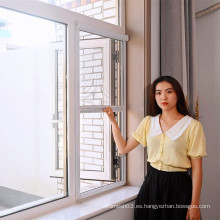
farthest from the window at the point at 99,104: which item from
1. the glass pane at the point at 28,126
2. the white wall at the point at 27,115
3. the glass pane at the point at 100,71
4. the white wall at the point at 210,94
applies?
the white wall at the point at 210,94

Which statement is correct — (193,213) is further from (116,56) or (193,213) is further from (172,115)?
(116,56)

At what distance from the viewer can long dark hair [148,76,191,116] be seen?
167cm

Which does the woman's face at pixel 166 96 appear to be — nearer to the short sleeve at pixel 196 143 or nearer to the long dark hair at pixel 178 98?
the long dark hair at pixel 178 98

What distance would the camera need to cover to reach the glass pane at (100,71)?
1.75m

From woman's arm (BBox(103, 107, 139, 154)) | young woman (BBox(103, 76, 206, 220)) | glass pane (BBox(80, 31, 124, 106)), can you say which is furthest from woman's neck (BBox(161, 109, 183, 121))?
glass pane (BBox(80, 31, 124, 106))

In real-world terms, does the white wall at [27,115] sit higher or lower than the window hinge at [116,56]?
lower

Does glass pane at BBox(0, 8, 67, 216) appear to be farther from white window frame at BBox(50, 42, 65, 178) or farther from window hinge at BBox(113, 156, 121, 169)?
window hinge at BBox(113, 156, 121, 169)

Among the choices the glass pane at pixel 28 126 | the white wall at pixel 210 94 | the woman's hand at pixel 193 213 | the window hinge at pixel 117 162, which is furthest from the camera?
the white wall at pixel 210 94

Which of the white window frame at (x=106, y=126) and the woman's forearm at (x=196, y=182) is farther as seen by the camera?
the white window frame at (x=106, y=126)

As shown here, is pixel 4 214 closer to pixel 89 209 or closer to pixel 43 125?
pixel 89 209

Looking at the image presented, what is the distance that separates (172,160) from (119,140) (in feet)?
1.21

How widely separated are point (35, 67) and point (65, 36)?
2.86 feet

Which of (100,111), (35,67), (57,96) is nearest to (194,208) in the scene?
(100,111)

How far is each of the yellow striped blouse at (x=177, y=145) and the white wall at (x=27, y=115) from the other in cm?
95
